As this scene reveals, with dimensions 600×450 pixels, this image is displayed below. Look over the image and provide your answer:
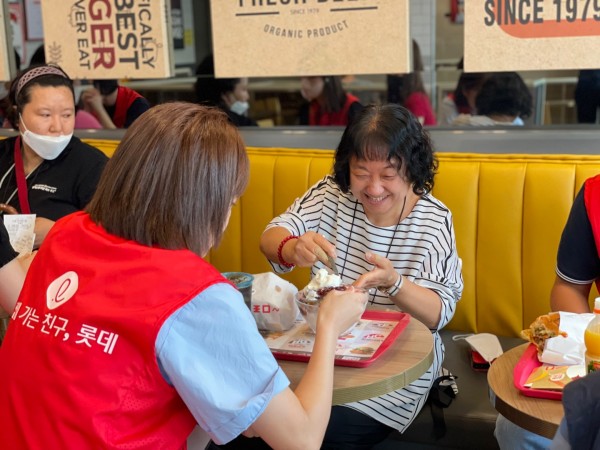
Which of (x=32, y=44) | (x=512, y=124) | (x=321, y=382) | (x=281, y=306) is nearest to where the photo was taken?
(x=321, y=382)

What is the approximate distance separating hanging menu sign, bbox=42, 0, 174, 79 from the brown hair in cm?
225

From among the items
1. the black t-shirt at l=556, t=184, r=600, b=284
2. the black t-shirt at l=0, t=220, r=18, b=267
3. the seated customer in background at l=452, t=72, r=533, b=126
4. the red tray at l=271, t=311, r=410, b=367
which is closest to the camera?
the red tray at l=271, t=311, r=410, b=367

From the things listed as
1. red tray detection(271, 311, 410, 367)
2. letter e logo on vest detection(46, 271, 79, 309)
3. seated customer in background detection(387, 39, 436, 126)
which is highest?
seated customer in background detection(387, 39, 436, 126)

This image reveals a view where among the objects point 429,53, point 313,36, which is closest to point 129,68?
point 313,36

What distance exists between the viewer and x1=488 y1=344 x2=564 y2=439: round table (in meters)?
1.53

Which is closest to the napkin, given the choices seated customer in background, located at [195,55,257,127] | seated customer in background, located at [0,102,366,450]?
seated customer in background, located at [0,102,366,450]

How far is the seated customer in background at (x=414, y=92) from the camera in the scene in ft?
10.6

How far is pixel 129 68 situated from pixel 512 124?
5.87ft

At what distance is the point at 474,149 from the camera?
3129 millimetres

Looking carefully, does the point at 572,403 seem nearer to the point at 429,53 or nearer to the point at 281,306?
the point at 281,306

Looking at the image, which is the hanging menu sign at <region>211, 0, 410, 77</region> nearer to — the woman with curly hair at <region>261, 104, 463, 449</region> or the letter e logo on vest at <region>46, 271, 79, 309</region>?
the woman with curly hair at <region>261, 104, 463, 449</region>

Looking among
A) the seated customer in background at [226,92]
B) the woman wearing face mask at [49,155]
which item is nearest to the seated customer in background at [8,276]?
the woman wearing face mask at [49,155]

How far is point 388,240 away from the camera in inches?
93.4

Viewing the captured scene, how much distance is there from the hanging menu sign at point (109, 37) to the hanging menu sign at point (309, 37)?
0.31 metres
